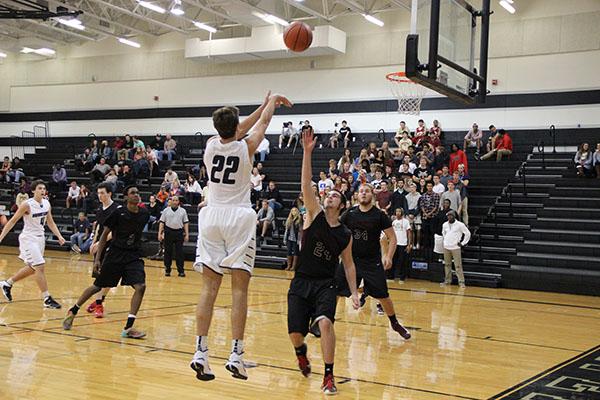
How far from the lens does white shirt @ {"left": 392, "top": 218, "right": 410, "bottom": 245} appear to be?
1595 cm

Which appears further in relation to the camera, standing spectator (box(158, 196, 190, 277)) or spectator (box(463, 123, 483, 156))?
spectator (box(463, 123, 483, 156))

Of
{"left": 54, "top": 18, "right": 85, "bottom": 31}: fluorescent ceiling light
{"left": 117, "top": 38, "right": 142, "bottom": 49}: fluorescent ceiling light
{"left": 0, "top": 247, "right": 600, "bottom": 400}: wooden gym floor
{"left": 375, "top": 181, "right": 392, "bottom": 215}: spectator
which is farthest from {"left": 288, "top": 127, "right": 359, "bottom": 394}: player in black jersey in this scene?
{"left": 117, "top": 38, "right": 142, "bottom": 49}: fluorescent ceiling light

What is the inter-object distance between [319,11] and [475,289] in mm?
13952

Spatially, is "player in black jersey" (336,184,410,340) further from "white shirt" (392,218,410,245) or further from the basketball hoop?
the basketball hoop

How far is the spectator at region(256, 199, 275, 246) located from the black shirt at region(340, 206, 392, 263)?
1111 cm

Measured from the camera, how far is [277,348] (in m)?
7.92

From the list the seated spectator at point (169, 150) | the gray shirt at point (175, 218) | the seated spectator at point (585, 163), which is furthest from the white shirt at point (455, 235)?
the seated spectator at point (169, 150)

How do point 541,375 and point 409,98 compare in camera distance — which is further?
point 409,98

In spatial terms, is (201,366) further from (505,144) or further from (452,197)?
(505,144)

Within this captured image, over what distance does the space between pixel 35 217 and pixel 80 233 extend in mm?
12133

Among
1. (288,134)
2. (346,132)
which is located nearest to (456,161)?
(346,132)

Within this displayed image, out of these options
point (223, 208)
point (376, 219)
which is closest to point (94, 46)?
point (376, 219)

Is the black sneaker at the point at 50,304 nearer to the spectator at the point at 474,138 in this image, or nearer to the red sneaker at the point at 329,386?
the red sneaker at the point at 329,386

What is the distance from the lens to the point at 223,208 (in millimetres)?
5152
